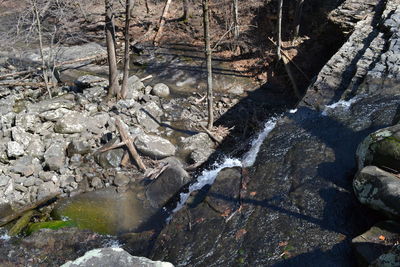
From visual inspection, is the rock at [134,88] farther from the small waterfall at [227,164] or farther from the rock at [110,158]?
the small waterfall at [227,164]

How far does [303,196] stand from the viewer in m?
7.03

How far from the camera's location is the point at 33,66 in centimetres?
1569

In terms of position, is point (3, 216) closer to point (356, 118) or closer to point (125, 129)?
point (125, 129)

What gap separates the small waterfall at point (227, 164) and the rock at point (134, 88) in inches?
187

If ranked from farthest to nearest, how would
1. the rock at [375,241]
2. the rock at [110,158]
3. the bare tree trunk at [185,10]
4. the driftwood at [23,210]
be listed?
the bare tree trunk at [185,10] < the rock at [110,158] < the driftwood at [23,210] < the rock at [375,241]

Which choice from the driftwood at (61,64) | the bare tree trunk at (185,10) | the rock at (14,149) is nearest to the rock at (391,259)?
the rock at (14,149)

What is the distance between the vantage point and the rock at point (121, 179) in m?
9.74

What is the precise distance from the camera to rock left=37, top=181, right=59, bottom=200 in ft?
30.6

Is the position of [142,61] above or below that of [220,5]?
below

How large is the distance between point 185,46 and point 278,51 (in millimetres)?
5415

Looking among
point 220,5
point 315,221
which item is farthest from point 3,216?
point 220,5

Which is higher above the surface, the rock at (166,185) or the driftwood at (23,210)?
the rock at (166,185)

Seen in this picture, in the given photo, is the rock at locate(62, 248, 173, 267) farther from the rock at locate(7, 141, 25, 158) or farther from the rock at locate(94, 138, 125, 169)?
the rock at locate(7, 141, 25, 158)

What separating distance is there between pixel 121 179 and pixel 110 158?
0.85m
